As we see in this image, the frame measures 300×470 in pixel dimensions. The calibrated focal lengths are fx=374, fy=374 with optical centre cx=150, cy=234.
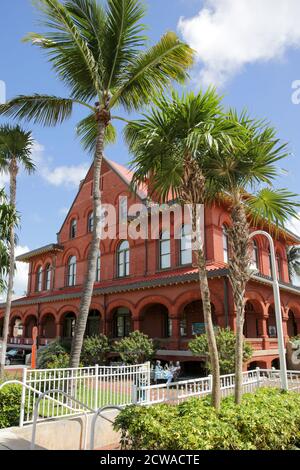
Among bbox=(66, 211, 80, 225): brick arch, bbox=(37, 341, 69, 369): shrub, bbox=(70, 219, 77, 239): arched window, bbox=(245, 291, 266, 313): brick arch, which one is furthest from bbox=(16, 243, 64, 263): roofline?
bbox=(245, 291, 266, 313): brick arch

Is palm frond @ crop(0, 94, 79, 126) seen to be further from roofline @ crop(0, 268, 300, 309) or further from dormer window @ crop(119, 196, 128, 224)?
dormer window @ crop(119, 196, 128, 224)

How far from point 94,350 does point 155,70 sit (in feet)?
50.4

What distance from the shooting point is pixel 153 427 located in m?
5.07

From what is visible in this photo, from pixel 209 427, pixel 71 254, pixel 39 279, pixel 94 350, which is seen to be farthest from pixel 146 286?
pixel 39 279

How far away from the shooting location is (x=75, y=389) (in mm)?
9141

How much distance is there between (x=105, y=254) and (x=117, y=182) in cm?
538

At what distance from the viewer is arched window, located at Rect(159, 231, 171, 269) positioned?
22.5m

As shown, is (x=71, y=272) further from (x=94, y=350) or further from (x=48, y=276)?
(x=94, y=350)

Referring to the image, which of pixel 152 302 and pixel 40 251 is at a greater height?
pixel 40 251

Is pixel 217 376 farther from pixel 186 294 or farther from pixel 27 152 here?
pixel 27 152

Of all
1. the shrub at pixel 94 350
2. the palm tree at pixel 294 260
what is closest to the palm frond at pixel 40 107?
the shrub at pixel 94 350

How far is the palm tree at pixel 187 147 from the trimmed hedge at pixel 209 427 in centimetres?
84

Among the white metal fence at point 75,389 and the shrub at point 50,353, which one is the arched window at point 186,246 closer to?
the shrub at point 50,353

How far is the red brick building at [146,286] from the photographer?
19.1 meters
